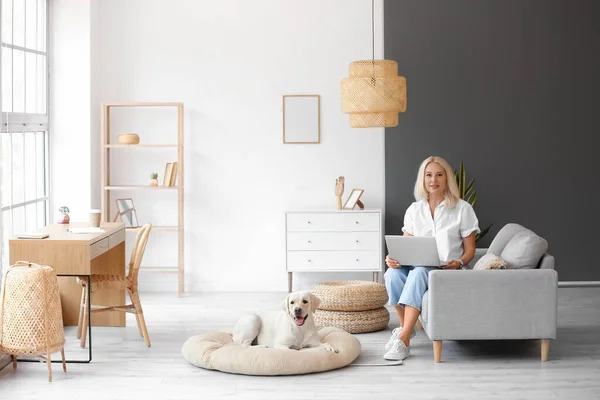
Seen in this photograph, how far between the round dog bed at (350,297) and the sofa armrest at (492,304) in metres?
0.91

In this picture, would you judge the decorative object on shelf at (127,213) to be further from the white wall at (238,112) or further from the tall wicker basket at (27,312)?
the tall wicker basket at (27,312)

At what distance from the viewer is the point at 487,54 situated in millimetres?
7598

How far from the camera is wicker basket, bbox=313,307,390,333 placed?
5863 mm

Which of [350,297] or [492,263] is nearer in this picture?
[492,263]

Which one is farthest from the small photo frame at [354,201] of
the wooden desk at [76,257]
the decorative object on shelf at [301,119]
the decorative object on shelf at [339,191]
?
the wooden desk at [76,257]

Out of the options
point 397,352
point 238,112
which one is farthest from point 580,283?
point 238,112

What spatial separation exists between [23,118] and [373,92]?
265 cm

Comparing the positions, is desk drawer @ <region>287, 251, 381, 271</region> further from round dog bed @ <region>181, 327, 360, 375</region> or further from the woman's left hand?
round dog bed @ <region>181, 327, 360, 375</region>

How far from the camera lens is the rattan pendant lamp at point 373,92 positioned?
19.4 feet

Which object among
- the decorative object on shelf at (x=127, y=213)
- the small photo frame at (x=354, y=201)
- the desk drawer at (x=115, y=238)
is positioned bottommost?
the desk drawer at (x=115, y=238)

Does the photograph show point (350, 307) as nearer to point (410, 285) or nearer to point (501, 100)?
point (410, 285)

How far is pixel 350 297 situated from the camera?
5863mm

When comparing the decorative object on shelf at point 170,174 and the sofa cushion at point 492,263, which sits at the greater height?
the decorative object on shelf at point 170,174

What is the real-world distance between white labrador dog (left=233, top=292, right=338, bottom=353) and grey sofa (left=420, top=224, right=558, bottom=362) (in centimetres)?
69
